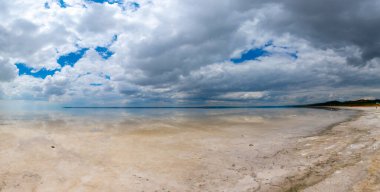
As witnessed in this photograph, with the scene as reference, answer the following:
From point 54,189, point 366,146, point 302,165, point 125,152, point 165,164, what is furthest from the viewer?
point 125,152

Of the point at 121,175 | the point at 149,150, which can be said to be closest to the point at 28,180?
the point at 121,175

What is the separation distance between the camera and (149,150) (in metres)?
15.8

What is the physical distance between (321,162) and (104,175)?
9.82m

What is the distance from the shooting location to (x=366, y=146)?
13.6 meters

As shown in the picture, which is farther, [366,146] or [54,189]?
[366,146]

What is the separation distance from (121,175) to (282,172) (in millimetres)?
6903

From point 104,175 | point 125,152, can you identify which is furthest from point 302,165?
point 125,152

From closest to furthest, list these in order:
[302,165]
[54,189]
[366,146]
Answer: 1. [54,189]
2. [302,165]
3. [366,146]

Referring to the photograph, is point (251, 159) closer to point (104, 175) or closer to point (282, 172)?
point (282, 172)

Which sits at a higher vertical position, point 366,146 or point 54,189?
point 366,146

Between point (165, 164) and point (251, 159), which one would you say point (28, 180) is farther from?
point (251, 159)

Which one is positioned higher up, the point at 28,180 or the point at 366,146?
the point at 366,146

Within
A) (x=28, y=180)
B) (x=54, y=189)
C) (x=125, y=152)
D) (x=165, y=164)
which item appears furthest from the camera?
(x=125, y=152)

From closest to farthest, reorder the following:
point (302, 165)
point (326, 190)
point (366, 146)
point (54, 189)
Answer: point (326, 190) < point (54, 189) < point (302, 165) < point (366, 146)
